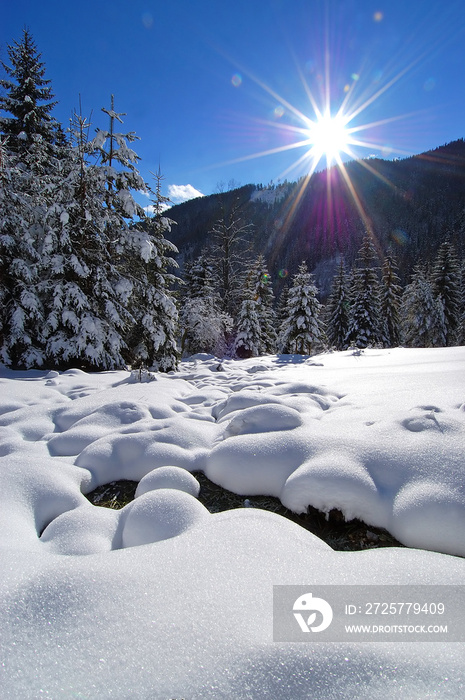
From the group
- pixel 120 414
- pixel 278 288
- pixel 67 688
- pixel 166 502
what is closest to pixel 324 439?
pixel 166 502

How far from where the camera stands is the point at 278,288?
10781 centimetres

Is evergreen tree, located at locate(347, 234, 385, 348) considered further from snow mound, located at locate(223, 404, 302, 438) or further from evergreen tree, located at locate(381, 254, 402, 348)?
snow mound, located at locate(223, 404, 302, 438)

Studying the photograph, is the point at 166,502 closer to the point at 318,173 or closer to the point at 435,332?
the point at 435,332

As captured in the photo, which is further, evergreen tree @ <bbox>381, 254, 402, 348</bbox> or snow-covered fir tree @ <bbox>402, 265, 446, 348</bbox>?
evergreen tree @ <bbox>381, 254, 402, 348</bbox>

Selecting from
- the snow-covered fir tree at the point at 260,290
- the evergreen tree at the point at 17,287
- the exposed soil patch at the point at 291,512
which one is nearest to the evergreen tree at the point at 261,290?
the snow-covered fir tree at the point at 260,290

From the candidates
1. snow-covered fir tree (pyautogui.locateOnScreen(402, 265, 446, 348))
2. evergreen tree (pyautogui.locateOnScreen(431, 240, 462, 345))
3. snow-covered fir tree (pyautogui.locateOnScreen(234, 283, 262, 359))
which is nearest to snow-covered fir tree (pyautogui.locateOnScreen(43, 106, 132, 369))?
snow-covered fir tree (pyautogui.locateOnScreen(234, 283, 262, 359))

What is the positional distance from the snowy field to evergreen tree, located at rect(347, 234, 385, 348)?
23.8 metres

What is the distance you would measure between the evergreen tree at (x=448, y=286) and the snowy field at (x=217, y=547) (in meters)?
30.2

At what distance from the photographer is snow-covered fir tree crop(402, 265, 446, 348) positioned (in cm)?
2745

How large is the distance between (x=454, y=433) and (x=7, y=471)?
2943 millimetres

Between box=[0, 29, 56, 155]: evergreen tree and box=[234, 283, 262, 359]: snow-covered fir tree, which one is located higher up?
box=[0, 29, 56, 155]: evergreen tree

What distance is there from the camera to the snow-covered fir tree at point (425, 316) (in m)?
27.5

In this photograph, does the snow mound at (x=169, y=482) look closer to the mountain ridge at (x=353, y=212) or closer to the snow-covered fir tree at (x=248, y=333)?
the snow-covered fir tree at (x=248, y=333)

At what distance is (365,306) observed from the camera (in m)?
25.8
